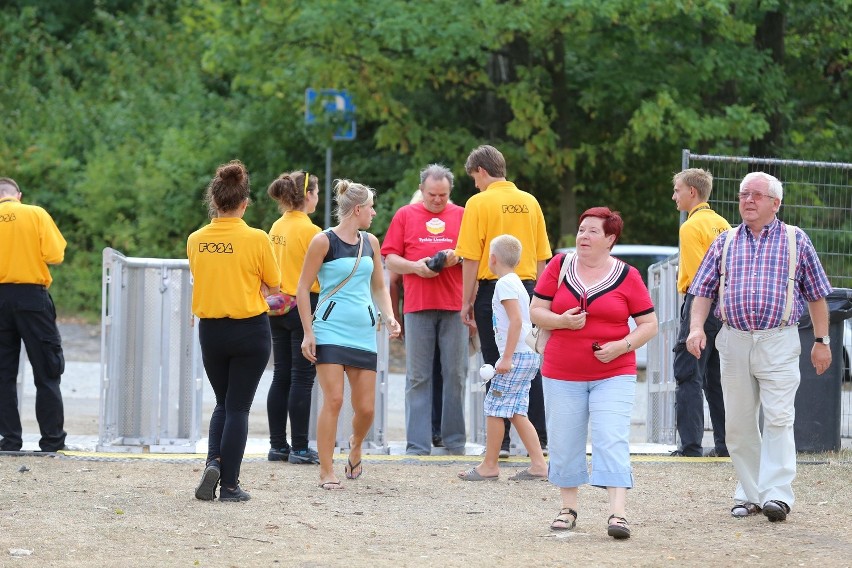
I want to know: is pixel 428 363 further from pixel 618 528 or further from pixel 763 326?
pixel 618 528

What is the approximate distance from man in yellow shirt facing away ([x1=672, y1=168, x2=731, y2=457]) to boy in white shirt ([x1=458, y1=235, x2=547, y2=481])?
1.40 meters

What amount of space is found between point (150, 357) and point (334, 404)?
6.74 feet

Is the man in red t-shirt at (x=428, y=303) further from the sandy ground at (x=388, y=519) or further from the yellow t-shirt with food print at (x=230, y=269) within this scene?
the yellow t-shirt with food print at (x=230, y=269)

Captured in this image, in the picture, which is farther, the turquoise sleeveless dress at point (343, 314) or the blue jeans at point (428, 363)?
the blue jeans at point (428, 363)

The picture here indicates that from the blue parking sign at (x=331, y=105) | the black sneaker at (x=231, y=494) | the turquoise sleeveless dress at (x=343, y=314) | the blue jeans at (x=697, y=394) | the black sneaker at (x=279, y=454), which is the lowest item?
the black sneaker at (x=279, y=454)

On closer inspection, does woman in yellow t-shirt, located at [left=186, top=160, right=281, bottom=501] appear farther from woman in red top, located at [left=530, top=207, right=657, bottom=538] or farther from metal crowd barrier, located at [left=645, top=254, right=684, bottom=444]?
metal crowd barrier, located at [left=645, top=254, right=684, bottom=444]

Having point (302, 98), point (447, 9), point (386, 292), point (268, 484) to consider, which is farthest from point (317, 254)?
point (302, 98)

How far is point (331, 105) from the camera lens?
19.3 meters

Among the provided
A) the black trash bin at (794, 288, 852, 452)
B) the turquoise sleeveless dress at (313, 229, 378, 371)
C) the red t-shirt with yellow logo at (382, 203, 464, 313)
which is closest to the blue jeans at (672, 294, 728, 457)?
the black trash bin at (794, 288, 852, 452)

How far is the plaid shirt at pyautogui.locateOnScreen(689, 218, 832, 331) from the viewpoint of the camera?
7.22 meters

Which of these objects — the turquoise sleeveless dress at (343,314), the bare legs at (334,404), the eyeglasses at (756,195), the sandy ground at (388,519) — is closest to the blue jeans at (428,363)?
the sandy ground at (388,519)

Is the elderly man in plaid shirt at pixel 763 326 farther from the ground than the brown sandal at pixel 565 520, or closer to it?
farther from the ground

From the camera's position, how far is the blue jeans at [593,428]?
6.75 meters

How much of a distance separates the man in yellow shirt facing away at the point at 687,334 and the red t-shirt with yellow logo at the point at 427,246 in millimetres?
1540
